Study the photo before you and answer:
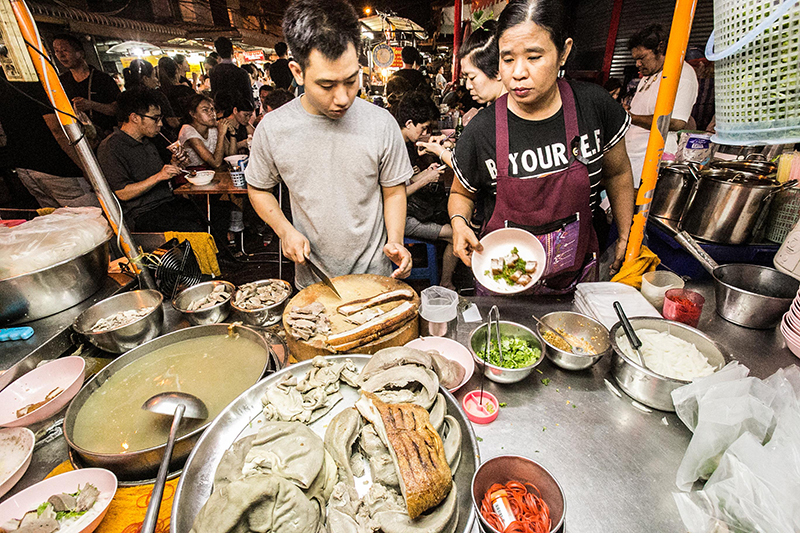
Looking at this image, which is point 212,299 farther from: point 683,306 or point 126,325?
point 683,306

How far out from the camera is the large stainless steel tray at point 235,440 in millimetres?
1160

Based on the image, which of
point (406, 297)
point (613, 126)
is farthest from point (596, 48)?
point (406, 297)

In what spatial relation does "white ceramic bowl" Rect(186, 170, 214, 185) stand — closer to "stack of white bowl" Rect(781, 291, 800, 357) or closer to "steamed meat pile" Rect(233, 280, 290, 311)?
"steamed meat pile" Rect(233, 280, 290, 311)

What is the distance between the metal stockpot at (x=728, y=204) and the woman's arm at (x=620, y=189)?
855mm

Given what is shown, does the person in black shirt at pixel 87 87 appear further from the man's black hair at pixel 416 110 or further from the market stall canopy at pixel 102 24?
the man's black hair at pixel 416 110

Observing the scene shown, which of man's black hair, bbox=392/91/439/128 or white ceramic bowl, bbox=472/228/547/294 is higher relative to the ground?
man's black hair, bbox=392/91/439/128

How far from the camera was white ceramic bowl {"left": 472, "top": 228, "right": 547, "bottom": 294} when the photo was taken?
2.24m

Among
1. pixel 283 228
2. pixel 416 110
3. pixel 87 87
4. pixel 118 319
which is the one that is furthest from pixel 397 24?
pixel 118 319

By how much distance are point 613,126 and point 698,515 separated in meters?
2.17

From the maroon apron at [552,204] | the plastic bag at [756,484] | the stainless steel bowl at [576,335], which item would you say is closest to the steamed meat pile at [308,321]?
the stainless steel bowl at [576,335]

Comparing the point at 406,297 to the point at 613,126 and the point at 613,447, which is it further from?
the point at 613,126

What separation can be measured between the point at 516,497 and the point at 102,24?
16.7m

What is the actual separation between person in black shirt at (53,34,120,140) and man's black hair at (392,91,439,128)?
5.18 meters

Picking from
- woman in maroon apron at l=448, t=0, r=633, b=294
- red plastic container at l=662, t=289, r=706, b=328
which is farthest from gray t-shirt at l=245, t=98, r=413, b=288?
red plastic container at l=662, t=289, r=706, b=328
